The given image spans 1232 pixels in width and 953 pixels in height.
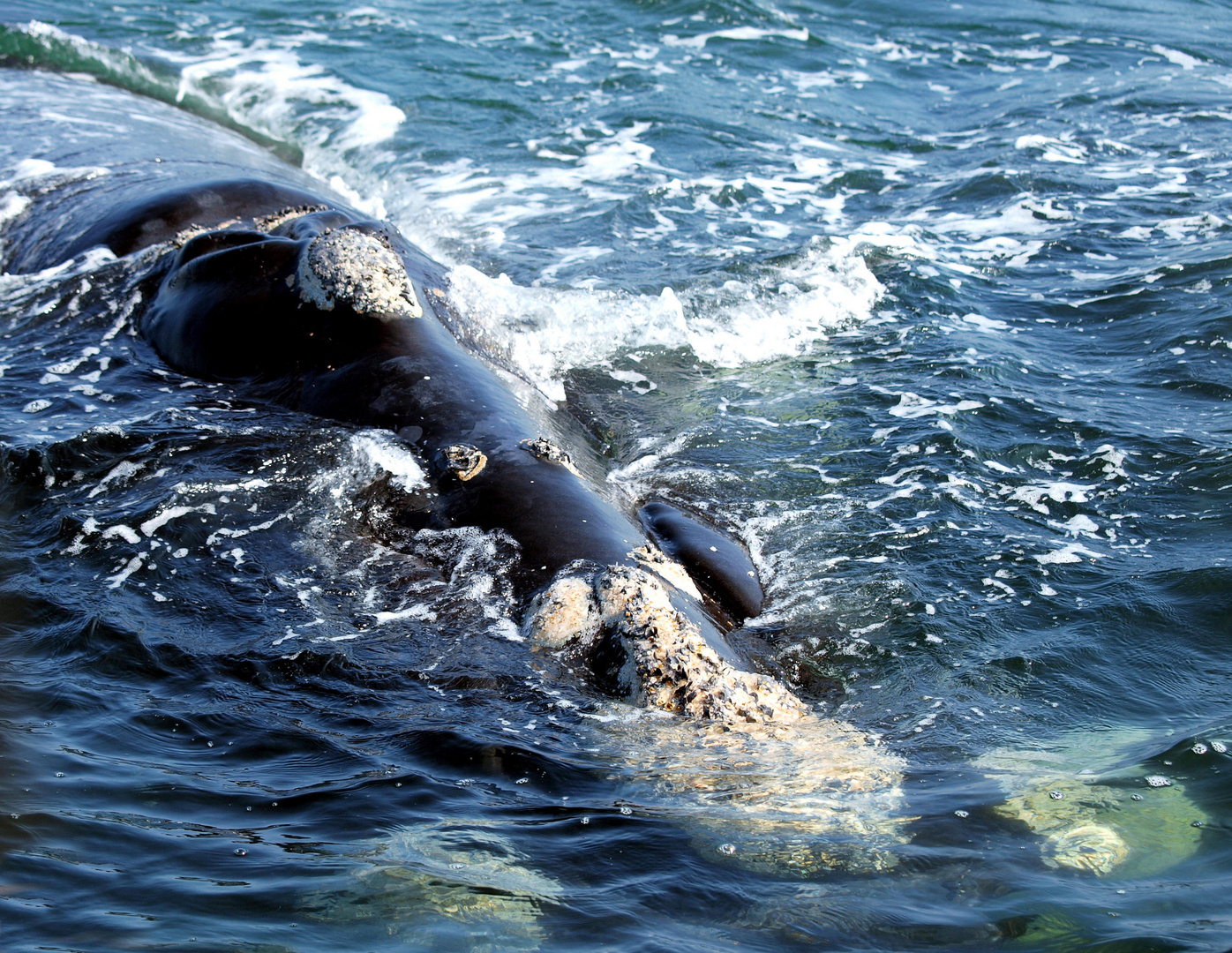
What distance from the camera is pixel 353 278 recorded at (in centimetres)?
650

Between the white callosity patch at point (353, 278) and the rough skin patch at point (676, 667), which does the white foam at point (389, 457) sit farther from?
the rough skin patch at point (676, 667)

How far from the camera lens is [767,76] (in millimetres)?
16578

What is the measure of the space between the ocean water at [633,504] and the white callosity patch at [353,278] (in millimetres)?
833

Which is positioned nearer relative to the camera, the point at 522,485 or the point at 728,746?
the point at 728,746

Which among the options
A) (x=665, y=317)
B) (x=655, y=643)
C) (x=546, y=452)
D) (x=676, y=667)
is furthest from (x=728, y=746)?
(x=665, y=317)

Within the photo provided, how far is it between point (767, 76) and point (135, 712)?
14639 mm

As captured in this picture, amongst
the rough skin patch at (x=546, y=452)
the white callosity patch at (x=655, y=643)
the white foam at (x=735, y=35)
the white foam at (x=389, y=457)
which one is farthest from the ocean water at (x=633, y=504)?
the white foam at (x=735, y=35)

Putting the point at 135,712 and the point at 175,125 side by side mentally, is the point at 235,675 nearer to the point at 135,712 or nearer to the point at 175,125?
the point at 135,712

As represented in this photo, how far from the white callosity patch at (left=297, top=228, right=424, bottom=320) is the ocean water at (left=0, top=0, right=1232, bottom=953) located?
83 centimetres

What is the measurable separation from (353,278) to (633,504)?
2.07m

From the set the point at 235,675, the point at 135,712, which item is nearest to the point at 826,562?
the point at 235,675

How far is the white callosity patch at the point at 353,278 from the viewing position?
255 inches

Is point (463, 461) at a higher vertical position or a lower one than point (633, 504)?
higher

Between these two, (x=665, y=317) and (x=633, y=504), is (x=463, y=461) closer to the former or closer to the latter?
(x=633, y=504)
